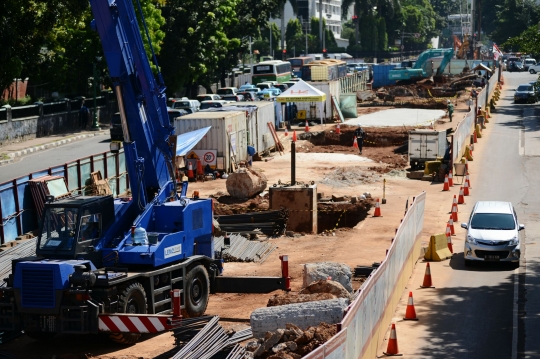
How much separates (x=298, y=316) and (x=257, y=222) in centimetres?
1261

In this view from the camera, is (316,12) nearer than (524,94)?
No

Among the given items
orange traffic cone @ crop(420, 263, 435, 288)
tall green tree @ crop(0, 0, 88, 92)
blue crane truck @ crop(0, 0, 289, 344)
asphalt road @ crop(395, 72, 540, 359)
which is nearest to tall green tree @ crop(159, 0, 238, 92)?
tall green tree @ crop(0, 0, 88, 92)

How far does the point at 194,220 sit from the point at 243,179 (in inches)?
543

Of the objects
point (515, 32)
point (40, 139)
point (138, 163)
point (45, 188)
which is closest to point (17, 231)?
point (45, 188)

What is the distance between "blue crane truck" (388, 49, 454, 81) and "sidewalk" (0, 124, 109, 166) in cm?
4364

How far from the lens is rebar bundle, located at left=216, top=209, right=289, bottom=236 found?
87.5 ft

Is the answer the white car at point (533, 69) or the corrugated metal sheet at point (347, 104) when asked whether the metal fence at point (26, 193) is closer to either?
the corrugated metal sheet at point (347, 104)

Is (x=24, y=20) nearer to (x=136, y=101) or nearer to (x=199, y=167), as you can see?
(x=199, y=167)

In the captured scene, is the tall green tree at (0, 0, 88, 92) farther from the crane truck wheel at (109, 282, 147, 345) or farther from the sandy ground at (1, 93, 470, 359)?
the crane truck wheel at (109, 282, 147, 345)

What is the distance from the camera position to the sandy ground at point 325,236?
16.2 meters

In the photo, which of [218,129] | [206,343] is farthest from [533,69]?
[206,343]

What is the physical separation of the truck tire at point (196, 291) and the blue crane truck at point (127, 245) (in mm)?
21

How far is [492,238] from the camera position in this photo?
2258 centimetres

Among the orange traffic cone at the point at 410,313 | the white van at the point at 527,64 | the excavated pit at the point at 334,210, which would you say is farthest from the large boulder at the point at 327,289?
the white van at the point at 527,64
